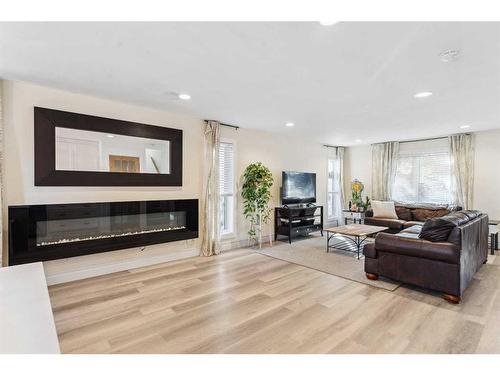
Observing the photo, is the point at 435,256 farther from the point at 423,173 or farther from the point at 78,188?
the point at 78,188

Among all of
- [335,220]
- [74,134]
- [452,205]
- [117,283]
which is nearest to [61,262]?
[117,283]

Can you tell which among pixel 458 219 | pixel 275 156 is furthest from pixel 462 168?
pixel 275 156

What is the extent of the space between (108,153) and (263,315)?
9.56ft

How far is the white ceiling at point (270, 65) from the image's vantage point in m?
1.90

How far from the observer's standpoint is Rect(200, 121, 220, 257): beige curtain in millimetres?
4570

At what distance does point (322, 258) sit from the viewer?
441 cm

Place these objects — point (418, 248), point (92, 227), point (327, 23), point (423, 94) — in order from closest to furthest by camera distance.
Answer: point (327, 23), point (418, 248), point (423, 94), point (92, 227)

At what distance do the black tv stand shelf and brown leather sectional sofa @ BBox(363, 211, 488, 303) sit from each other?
7.18 feet

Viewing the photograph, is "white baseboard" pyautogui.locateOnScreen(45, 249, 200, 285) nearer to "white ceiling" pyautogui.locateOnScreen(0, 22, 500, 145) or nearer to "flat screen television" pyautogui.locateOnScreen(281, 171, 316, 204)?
"white ceiling" pyautogui.locateOnScreen(0, 22, 500, 145)

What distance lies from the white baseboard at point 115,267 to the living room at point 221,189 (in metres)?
0.02

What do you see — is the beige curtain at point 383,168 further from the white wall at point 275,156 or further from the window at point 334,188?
the white wall at point 275,156

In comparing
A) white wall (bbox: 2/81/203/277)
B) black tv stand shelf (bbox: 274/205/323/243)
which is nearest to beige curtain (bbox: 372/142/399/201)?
black tv stand shelf (bbox: 274/205/323/243)
